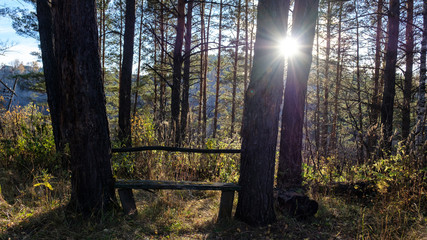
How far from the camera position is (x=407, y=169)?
3.43m

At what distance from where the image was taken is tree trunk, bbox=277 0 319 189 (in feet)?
14.9

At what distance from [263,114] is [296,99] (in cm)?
203

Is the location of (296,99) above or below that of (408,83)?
below

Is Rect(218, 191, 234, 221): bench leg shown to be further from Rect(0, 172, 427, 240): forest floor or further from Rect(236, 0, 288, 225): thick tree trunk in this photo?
Rect(236, 0, 288, 225): thick tree trunk

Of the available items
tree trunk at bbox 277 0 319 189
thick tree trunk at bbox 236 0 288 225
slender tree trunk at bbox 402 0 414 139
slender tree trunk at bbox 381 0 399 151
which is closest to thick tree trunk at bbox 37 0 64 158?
thick tree trunk at bbox 236 0 288 225

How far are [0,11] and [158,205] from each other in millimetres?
8328

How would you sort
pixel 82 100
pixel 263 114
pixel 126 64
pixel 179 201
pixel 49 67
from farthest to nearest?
pixel 126 64
pixel 49 67
pixel 179 201
pixel 263 114
pixel 82 100

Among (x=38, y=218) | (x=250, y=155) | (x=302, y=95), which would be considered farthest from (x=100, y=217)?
(x=302, y=95)

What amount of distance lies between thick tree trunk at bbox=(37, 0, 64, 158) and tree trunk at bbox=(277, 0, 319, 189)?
466cm

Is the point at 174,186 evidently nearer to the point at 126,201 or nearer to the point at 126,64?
the point at 126,201

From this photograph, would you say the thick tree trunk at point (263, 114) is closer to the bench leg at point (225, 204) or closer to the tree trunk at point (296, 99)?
the bench leg at point (225, 204)

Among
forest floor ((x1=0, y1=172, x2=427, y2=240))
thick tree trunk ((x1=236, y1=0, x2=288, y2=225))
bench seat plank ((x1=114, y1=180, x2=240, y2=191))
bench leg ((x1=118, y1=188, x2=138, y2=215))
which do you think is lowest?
forest floor ((x1=0, y1=172, x2=427, y2=240))

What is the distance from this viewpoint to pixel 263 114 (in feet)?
9.40

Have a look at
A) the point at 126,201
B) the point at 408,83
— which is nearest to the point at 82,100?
the point at 126,201
